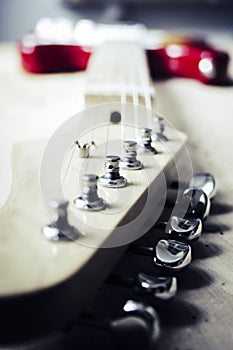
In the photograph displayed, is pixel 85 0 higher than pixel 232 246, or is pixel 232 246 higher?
pixel 85 0

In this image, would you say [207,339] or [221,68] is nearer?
[207,339]

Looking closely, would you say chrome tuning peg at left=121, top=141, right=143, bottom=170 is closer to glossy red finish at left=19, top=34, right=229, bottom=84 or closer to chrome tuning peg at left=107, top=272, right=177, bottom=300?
chrome tuning peg at left=107, top=272, right=177, bottom=300

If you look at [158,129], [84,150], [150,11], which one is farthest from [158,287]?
[150,11]

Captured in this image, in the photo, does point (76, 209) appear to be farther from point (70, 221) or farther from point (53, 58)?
point (53, 58)

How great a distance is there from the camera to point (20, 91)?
1442 mm

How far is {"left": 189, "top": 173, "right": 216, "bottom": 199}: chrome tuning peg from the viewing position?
0.68 metres

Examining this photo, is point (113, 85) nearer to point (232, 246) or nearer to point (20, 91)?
point (20, 91)

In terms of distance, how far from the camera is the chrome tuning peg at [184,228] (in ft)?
1.78

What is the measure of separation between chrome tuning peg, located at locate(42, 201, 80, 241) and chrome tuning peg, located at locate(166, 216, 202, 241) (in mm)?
139

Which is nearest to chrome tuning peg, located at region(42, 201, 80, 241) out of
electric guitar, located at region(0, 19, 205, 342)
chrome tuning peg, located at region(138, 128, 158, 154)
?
electric guitar, located at region(0, 19, 205, 342)

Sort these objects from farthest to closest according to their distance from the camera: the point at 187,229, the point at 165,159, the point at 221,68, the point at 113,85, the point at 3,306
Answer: the point at 221,68 → the point at 113,85 → the point at 165,159 → the point at 187,229 → the point at 3,306

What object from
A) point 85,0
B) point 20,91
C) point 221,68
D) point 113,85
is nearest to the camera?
point 113,85

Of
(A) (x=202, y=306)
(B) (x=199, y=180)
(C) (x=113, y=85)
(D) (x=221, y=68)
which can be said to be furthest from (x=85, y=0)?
(A) (x=202, y=306)

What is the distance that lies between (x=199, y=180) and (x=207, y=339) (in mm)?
311
